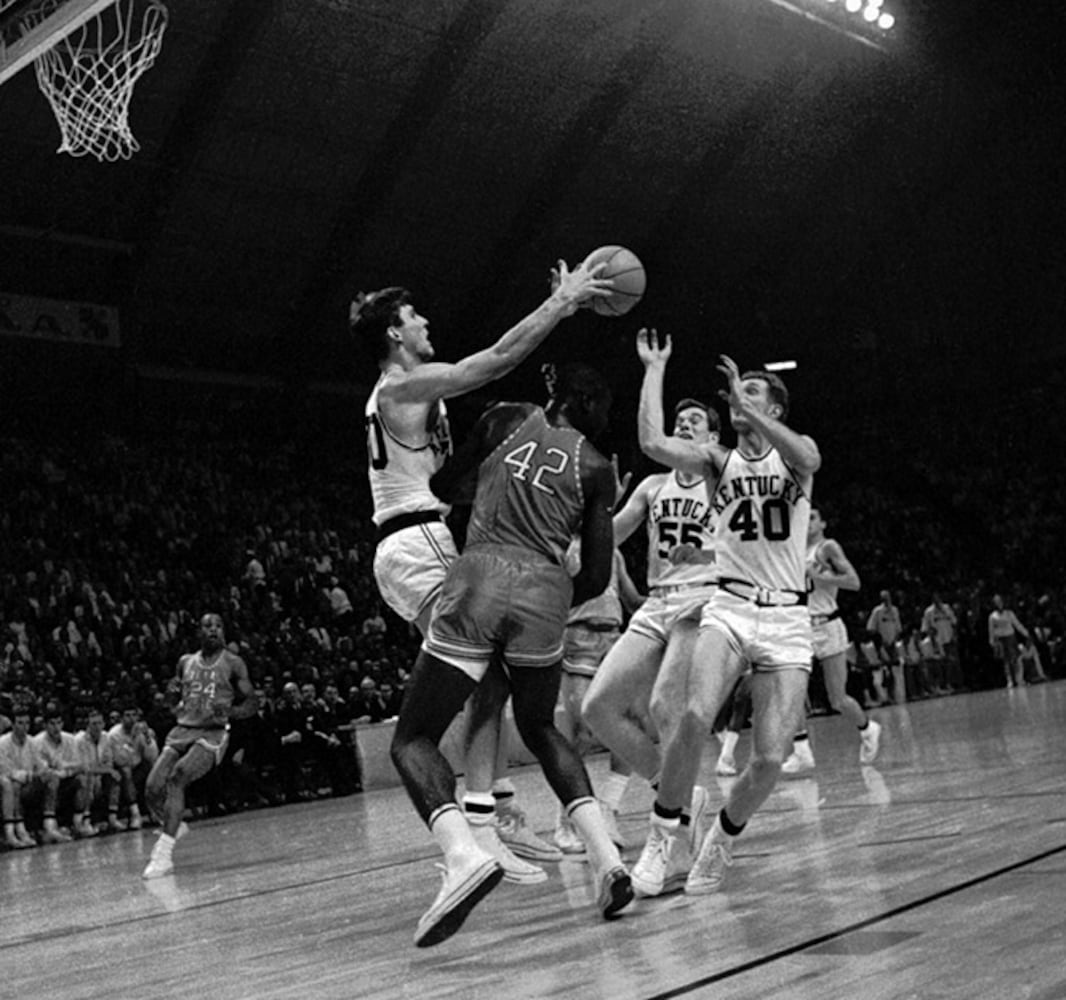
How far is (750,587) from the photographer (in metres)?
6.58

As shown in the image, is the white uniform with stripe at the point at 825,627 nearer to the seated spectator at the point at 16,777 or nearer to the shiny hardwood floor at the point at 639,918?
the shiny hardwood floor at the point at 639,918

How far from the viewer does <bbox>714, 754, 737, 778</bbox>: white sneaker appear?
1334 centimetres

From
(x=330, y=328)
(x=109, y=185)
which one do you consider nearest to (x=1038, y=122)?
(x=330, y=328)

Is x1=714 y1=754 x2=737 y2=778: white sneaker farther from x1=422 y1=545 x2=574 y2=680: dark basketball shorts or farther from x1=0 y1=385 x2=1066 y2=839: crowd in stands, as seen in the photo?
x1=422 y1=545 x2=574 y2=680: dark basketball shorts

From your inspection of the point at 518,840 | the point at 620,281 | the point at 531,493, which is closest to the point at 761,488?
the point at 620,281

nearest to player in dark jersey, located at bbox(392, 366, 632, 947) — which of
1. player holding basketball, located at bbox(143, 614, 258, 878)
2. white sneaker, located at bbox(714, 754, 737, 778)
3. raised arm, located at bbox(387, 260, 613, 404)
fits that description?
raised arm, located at bbox(387, 260, 613, 404)

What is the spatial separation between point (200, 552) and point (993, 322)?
19861 millimetres

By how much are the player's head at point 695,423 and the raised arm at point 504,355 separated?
5.10ft

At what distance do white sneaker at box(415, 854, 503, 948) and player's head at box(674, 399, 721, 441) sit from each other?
2952 millimetres

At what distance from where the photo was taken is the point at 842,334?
3631cm

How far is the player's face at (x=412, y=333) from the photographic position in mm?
6266

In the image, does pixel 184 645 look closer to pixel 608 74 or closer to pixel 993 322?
pixel 608 74

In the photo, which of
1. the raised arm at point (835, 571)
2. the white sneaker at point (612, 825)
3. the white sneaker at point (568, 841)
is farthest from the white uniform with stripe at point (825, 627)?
the white sneaker at point (612, 825)

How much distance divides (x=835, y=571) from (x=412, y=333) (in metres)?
7.32
